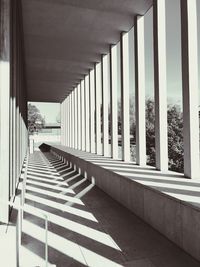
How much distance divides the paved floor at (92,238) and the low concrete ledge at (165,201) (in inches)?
5.5

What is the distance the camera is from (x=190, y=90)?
4598 mm

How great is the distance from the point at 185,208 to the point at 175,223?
0.41 meters

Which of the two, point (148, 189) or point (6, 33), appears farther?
point (148, 189)

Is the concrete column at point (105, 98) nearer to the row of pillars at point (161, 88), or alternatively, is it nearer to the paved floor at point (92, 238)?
the row of pillars at point (161, 88)

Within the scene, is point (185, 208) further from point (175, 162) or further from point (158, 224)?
point (175, 162)

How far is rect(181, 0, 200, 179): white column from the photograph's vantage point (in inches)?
181

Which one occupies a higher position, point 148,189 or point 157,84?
point 157,84

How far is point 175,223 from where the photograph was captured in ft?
11.5

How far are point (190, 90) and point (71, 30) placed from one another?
5.10 metres

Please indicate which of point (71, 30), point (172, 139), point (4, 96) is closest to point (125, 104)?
point (71, 30)

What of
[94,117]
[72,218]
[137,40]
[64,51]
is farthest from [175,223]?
[94,117]

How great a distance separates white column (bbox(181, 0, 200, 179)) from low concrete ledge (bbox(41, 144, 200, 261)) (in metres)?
0.44

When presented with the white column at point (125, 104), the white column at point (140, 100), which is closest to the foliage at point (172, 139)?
the white column at point (125, 104)

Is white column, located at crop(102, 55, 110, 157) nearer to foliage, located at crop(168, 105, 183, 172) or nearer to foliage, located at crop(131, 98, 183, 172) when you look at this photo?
foliage, located at crop(131, 98, 183, 172)
